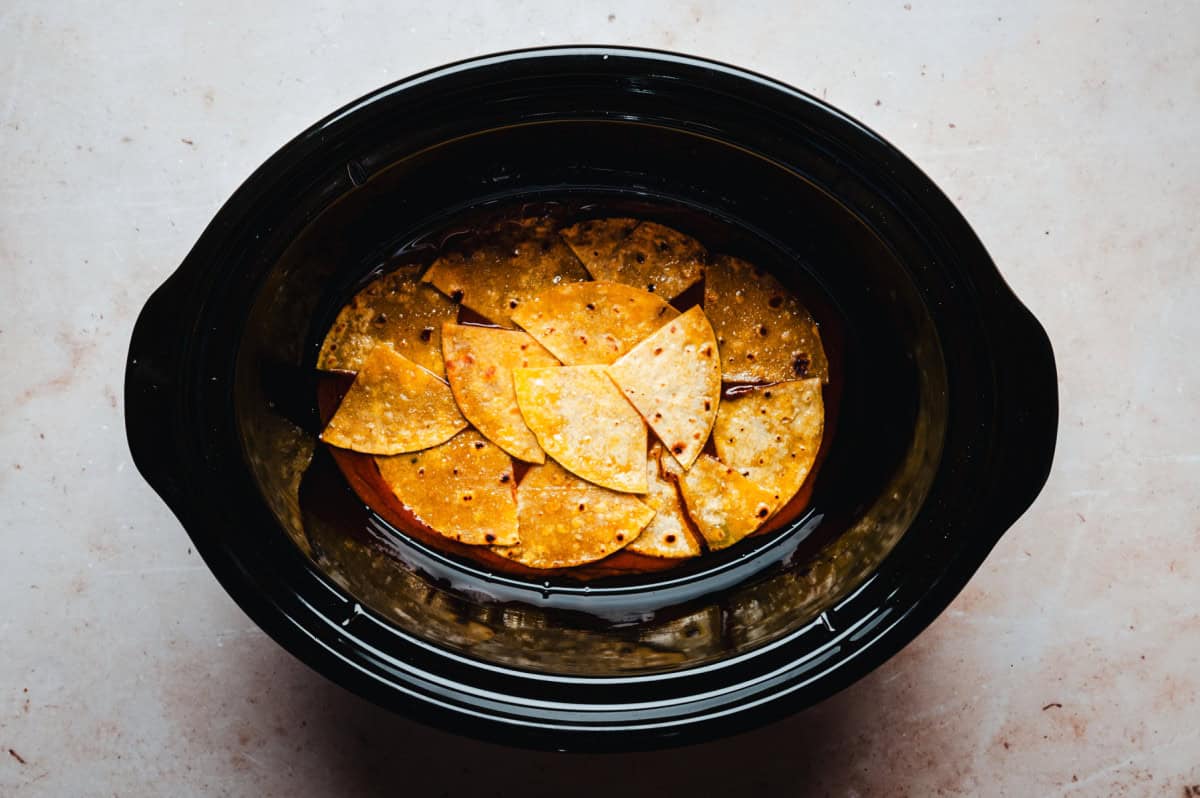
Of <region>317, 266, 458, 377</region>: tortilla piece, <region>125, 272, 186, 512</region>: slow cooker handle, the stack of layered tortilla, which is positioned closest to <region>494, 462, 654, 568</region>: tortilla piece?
the stack of layered tortilla

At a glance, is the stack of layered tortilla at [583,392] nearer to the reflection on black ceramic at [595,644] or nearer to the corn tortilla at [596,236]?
the corn tortilla at [596,236]

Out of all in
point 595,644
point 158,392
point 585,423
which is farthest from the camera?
point 585,423

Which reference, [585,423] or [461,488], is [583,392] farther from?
[461,488]

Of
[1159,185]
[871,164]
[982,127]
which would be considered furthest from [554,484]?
[1159,185]

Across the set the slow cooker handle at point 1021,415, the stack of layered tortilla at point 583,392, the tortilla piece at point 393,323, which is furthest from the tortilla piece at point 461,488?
the slow cooker handle at point 1021,415

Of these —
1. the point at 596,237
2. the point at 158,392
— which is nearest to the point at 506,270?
the point at 596,237

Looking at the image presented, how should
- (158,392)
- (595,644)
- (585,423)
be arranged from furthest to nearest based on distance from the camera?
1. (585,423)
2. (595,644)
3. (158,392)

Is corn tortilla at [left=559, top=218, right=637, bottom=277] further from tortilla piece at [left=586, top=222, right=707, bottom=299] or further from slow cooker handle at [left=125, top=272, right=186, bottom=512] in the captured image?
slow cooker handle at [left=125, top=272, right=186, bottom=512]

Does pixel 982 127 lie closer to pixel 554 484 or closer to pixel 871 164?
pixel 871 164
